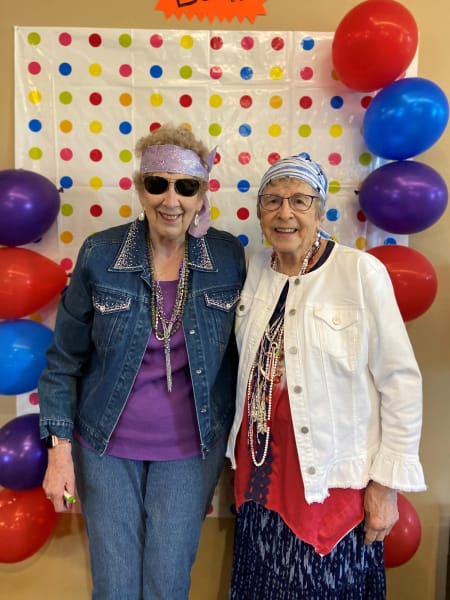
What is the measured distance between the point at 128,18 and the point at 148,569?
1.64 m

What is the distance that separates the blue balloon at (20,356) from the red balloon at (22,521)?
13.2 inches

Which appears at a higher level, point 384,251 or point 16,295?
point 384,251

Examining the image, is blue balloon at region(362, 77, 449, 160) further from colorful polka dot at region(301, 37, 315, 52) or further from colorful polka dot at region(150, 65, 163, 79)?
colorful polka dot at region(150, 65, 163, 79)

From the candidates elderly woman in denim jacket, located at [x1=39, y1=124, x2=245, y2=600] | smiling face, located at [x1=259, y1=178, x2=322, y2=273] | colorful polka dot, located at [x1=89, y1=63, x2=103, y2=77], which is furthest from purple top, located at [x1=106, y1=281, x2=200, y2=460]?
colorful polka dot, located at [x1=89, y1=63, x2=103, y2=77]

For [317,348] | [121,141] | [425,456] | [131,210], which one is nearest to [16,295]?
[131,210]

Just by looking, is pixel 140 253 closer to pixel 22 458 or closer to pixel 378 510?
pixel 22 458

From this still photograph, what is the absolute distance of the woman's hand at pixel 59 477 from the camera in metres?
1.25

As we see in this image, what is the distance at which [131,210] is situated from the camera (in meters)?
1.56

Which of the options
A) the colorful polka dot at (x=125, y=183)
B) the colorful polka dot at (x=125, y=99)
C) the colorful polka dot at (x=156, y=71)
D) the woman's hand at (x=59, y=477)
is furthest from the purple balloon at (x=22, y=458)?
the colorful polka dot at (x=156, y=71)

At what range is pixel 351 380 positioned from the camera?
3.70ft

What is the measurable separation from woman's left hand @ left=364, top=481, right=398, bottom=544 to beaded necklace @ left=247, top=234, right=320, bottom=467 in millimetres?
277

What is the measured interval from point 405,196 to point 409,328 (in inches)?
20.4

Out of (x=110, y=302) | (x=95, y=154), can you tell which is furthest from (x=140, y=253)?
(x=95, y=154)

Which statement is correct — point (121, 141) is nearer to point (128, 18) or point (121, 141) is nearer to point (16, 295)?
point (128, 18)
